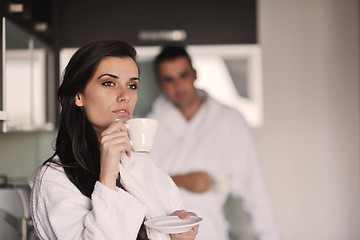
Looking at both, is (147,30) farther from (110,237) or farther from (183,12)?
(110,237)

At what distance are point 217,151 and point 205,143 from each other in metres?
0.07

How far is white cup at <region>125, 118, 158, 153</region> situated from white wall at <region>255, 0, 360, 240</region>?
1482mm

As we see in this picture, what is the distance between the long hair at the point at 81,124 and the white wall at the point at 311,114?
4.70 feet

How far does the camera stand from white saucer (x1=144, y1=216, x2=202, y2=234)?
2.75ft

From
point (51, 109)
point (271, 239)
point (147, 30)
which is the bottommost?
point (271, 239)

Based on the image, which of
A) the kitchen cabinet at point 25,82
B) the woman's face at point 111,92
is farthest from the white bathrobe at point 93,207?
the kitchen cabinet at point 25,82

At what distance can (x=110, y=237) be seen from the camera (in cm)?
82

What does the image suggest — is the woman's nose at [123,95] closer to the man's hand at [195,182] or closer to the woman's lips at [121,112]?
the woman's lips at [121,112]

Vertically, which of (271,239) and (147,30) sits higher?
(147,30)

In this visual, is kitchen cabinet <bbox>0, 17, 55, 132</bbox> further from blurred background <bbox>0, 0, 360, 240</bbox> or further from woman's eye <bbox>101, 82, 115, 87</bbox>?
blurred background <bbox>0, 0, 360, 240</bbox>

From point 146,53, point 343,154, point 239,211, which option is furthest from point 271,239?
point 146,53

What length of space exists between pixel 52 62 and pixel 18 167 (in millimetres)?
701

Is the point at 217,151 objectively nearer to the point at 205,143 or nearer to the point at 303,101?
the point at 205,143

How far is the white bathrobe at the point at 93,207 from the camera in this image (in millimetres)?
826
